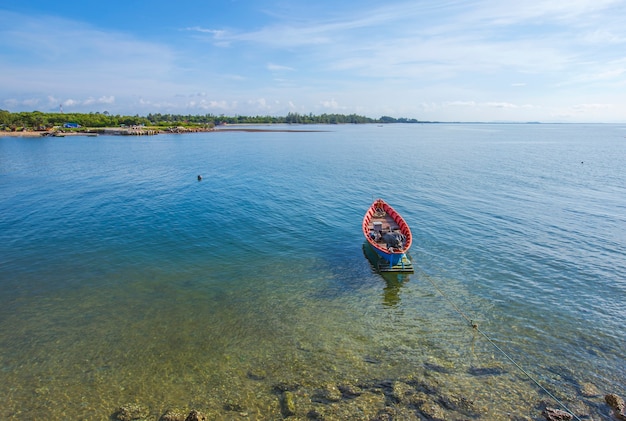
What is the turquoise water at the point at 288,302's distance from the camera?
15.4 meters

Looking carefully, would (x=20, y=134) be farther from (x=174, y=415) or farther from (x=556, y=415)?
(x=556, y=415)

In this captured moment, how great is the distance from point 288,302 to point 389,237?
10.3 m

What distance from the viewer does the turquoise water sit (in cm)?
1544

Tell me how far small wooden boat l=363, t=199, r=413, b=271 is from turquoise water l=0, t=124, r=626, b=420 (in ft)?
4.92

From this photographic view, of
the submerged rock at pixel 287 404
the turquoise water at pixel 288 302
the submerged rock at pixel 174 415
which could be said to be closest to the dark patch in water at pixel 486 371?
the turquoise water at pixel 288 302

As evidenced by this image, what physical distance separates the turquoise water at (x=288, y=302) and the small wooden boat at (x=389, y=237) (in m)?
1.50

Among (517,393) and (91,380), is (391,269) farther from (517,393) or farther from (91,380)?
(91,380)

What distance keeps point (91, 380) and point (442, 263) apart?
81.7ft

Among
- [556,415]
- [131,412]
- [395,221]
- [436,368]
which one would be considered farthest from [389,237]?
[131,412]

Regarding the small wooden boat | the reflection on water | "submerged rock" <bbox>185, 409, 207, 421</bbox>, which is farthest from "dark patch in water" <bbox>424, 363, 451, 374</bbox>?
"submerged rock" <bbox>185, 409, 207, 421</bbox>


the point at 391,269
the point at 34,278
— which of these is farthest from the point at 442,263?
the point at 34,278

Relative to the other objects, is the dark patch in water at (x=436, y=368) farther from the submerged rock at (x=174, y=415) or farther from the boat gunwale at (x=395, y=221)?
the submerged rock at (x=174, y=415)

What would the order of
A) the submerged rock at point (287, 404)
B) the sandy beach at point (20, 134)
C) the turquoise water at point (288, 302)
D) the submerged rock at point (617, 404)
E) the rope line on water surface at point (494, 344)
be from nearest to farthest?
the submerged rock at point (617, 404) < the submerged rock at point (287, 404) < the rope line on water surface at point (494, 344) < the turquoise water at point (288, 302) < the sandy beach at point (20, 134)

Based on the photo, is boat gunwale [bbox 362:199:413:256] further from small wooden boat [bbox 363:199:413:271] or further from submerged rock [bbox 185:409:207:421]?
submerged rock [bbox 185:409:207:421]
